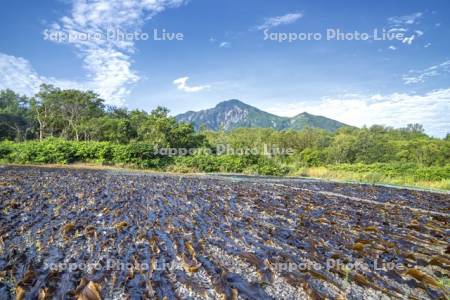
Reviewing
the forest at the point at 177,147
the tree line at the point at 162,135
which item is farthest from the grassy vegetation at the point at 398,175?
the tree line at the point at 162,135

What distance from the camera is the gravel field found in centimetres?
372

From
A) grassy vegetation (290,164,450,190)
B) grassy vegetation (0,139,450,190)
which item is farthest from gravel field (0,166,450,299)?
grassy vegetation (0,139,450,190)

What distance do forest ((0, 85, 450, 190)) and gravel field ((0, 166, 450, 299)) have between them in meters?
18.1

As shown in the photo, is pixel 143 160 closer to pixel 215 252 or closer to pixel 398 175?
pixel 398 175

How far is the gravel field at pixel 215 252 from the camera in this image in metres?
3.72

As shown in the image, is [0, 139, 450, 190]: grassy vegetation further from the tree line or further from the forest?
the tree line

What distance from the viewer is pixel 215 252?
4969 millimetres

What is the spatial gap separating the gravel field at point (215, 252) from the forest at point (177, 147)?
1809cm

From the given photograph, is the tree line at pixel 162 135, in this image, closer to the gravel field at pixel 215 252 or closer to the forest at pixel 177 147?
the forest at pixel 177 147

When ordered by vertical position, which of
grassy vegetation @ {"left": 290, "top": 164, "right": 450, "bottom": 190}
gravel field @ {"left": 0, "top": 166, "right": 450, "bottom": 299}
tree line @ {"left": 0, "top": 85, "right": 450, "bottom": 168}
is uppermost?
tree line @ {"left": 0, "top": 85, "right": 450, "bottom": 168}

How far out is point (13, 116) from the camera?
4841cm

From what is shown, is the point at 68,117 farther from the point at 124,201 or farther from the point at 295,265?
the point at 295,265

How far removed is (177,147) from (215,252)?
2850 cm

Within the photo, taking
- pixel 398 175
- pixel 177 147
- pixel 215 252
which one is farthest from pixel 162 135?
pixel 215 252
